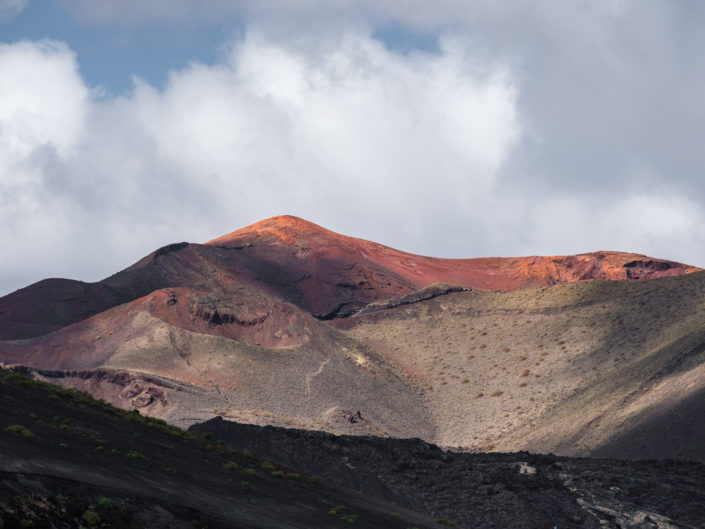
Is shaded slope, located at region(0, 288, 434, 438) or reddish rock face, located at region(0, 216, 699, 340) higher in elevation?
reddish rock face, located at region(0, 216, 699, 340)

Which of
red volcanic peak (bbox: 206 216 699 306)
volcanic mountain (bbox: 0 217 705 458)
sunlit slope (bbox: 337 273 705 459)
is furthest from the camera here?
red volcanic peak (bbox: 206 216 699 306)

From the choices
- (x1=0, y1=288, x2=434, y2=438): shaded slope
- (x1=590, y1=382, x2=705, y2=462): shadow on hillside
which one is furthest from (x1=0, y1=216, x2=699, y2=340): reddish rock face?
(x1=590, y1=382, x2=705, y2=462): shadow on hillside

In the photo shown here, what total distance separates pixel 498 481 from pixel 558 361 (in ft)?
126

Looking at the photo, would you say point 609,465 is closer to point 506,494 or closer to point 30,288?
point 506,494

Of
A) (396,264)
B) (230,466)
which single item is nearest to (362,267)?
(396,264)

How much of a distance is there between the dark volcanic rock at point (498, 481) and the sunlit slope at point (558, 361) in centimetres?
690

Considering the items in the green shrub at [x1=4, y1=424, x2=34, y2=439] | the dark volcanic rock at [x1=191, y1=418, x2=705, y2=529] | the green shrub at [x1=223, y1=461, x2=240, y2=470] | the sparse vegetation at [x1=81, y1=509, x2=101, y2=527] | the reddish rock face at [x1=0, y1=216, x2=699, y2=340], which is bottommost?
the dark volcanic rock at [x1=191, y1=418, x2=705, y2=529]

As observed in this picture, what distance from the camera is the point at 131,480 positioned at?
770 inches

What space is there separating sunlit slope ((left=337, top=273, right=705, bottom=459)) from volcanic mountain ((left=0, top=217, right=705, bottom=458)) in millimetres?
190

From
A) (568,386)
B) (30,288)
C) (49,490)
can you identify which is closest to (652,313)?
(568,386)

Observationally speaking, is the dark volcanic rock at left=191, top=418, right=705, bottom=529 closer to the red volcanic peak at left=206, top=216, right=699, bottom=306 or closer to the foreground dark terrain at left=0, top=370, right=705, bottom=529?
the foreground dark terrain at left=0, top=370, right=705, bottom=529

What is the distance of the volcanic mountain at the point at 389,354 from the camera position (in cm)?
5372

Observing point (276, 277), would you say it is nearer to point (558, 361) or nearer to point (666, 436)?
point (558, 361)

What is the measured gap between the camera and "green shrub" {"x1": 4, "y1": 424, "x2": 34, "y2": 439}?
65.6 feet
